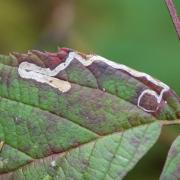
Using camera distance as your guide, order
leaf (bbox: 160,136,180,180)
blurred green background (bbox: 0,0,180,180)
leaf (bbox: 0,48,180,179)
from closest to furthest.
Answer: leaf (bbox: 160,136,180,180), leaf (bbox: 0,48,180,179), blurred green background (bbox: 0,0,180,180)

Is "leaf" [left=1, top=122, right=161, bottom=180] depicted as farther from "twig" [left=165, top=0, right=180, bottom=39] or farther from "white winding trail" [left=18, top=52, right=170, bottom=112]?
"twig" [left=165, top=0, right=180, bottom=39]

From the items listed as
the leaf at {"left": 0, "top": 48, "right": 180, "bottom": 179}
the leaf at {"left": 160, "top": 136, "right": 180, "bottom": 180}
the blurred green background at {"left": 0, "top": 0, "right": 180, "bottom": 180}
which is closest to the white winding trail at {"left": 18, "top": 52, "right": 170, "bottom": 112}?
the leaf at {"left": 0, "top": 48, "right": 180, "bottom": 179}

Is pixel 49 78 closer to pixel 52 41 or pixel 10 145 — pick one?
pixel 10 145

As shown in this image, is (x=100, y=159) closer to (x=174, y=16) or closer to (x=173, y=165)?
(x=173, y=165)

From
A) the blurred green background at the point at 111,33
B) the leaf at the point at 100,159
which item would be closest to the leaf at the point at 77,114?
the leaf at the point at 100,159

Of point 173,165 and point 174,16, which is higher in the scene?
point 174,16

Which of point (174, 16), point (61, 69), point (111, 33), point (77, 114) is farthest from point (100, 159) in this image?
point (111, 33)
